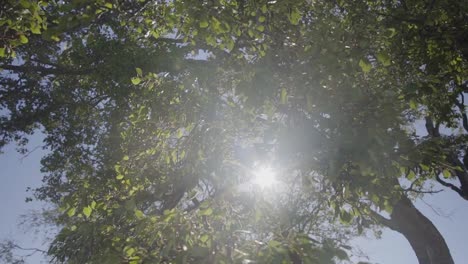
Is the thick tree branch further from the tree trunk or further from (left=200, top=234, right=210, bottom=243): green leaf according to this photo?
the tree trunk

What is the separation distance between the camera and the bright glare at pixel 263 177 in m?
5.22

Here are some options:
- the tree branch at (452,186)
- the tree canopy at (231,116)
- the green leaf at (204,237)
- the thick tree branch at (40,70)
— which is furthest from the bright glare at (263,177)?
the tree branch at (452,186)

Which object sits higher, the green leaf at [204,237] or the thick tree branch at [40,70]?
the thick tree branch at [40,70]

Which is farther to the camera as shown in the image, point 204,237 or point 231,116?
point 231,116

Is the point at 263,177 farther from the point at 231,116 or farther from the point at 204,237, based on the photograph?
→ the point at 204,237

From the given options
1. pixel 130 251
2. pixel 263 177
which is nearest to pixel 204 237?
pixel 130 251

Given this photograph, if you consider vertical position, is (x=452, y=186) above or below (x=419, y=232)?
above

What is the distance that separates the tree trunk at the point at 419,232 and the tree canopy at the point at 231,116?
505 cm

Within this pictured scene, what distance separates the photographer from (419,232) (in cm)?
1281

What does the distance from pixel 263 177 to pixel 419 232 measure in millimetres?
9859

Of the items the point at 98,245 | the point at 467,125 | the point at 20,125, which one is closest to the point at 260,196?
the point at 98,245

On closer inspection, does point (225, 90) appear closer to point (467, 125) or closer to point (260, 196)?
point (260, 196)

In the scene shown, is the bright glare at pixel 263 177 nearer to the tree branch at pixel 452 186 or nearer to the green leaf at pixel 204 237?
the green leaf at pixel 204 237

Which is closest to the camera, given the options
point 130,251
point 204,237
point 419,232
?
point 130,251
